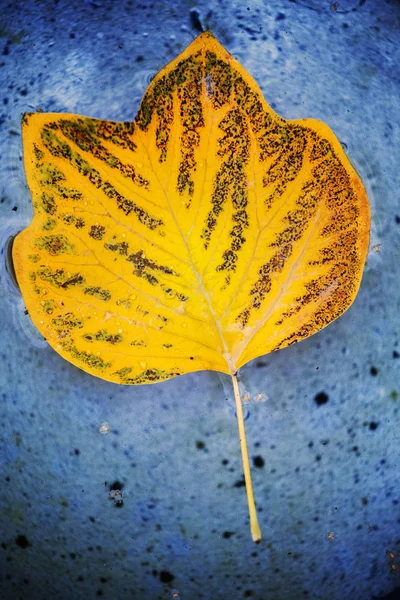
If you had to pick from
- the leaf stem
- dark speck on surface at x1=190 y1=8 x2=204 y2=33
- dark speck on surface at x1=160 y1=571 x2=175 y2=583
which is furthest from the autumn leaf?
dark speck on surface at x1=160 y1=571 x2=175 y2=583

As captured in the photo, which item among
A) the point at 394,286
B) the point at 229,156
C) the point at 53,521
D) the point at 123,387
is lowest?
the point at 53,521

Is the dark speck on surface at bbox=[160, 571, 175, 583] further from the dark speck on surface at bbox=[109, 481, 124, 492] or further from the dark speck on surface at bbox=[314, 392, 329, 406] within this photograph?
the dark speck on surface at bbox=[314, 392, 329, 406]

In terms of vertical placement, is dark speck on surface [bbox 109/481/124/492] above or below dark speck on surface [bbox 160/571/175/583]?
above

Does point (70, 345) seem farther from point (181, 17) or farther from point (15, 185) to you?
point (181, 17)

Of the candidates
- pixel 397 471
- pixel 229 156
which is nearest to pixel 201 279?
pixel 229 156

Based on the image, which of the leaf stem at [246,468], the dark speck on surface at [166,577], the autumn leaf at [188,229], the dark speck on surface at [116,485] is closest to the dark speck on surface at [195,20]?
the autumn leaf at [188,229]

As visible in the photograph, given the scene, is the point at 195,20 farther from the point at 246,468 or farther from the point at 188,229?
the point at 246,468

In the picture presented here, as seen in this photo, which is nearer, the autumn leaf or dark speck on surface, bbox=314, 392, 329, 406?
the autumn leaf

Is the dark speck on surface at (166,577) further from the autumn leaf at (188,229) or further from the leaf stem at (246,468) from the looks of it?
the autumn leaf at (188,229)
